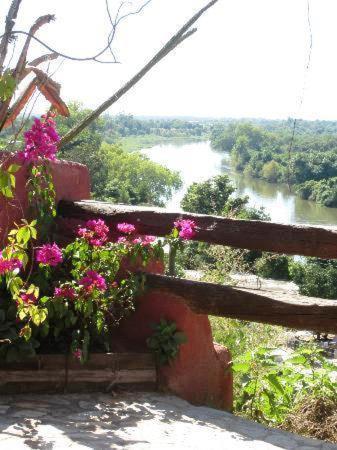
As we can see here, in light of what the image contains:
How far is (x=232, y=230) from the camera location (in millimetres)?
3312

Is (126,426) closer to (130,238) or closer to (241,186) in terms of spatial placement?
(130,238)

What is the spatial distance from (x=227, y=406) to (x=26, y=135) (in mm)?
1813

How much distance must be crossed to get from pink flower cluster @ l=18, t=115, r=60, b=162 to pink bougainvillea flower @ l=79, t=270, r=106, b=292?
0.59 m

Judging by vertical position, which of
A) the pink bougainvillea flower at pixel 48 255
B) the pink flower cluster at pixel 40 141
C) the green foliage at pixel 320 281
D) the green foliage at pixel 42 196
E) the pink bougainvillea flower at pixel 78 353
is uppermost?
the pink flower cluster at pixel 40 141

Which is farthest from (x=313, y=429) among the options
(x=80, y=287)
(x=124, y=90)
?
(x=124, y=90)

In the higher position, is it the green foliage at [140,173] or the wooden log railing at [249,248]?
the wooden log railing at [249,248]

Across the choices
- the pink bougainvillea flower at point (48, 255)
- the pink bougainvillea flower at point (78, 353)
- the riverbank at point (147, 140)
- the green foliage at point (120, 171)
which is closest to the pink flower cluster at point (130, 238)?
the pink bougainvillea flower at point (48, 255)

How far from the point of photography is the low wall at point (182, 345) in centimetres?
346

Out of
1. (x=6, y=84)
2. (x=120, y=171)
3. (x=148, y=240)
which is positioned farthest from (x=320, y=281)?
(x=120, y=171)

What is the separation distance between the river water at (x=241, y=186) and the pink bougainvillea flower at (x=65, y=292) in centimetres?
3428

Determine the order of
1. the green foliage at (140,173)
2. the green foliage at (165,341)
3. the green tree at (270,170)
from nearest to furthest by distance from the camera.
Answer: the green foliage at (165,341)
the green foliage at (140,173)
the green tree at (270,170)

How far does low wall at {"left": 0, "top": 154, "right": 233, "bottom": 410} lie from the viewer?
3455 millimetres

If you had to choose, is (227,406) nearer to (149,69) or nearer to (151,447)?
(151,447)

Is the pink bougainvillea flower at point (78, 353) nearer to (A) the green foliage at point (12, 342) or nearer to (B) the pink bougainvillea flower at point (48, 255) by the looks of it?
(A) the green foliage at point (12, 342)
